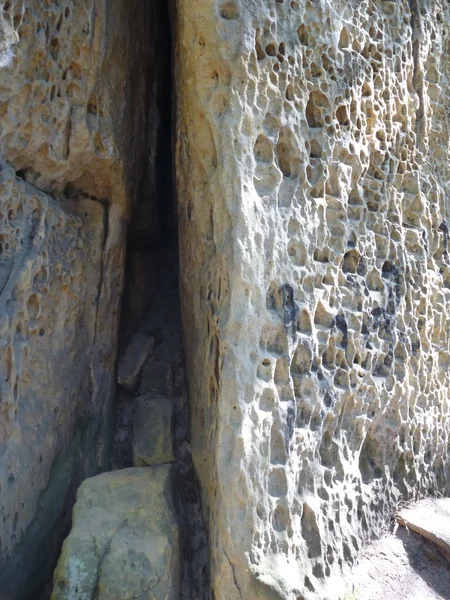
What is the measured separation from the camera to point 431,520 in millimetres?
2352

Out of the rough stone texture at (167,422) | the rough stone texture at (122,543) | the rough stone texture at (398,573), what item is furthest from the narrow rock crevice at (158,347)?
the rough stone texture at (398,573)

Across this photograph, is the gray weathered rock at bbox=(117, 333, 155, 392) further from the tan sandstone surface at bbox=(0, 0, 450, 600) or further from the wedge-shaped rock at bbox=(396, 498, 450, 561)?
the wedge-shaped rock at bbox=(396, 498, 450, 561)

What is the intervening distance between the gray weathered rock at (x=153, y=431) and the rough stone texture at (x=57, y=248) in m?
0.15

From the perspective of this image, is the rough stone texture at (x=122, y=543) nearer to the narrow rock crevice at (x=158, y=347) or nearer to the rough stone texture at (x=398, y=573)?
the narrow rock crevice at (x=158, y=347)

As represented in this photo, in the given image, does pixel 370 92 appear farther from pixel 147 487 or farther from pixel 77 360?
pixel 147 487

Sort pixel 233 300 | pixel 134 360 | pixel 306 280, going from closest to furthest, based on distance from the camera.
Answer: pixel 233 300 < pixel 306 280 < pixel 134 360

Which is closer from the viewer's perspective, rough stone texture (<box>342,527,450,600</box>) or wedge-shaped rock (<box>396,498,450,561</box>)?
rough stone texture (<box>342,527,450,600</box>)

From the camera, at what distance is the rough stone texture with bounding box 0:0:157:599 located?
7.00ft

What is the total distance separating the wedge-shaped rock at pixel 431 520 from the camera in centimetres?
225

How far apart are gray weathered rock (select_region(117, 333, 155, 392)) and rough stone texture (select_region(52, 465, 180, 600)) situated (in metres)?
0.58

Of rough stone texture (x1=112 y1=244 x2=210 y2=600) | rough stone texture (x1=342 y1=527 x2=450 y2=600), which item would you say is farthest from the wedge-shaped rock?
rough stone texture (x1=112 y1=244 x2=210 y2=600)

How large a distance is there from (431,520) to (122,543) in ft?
3.89

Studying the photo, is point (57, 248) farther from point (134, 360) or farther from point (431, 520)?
point (431, 520)

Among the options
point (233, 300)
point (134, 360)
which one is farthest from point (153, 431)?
point (233, 300)
